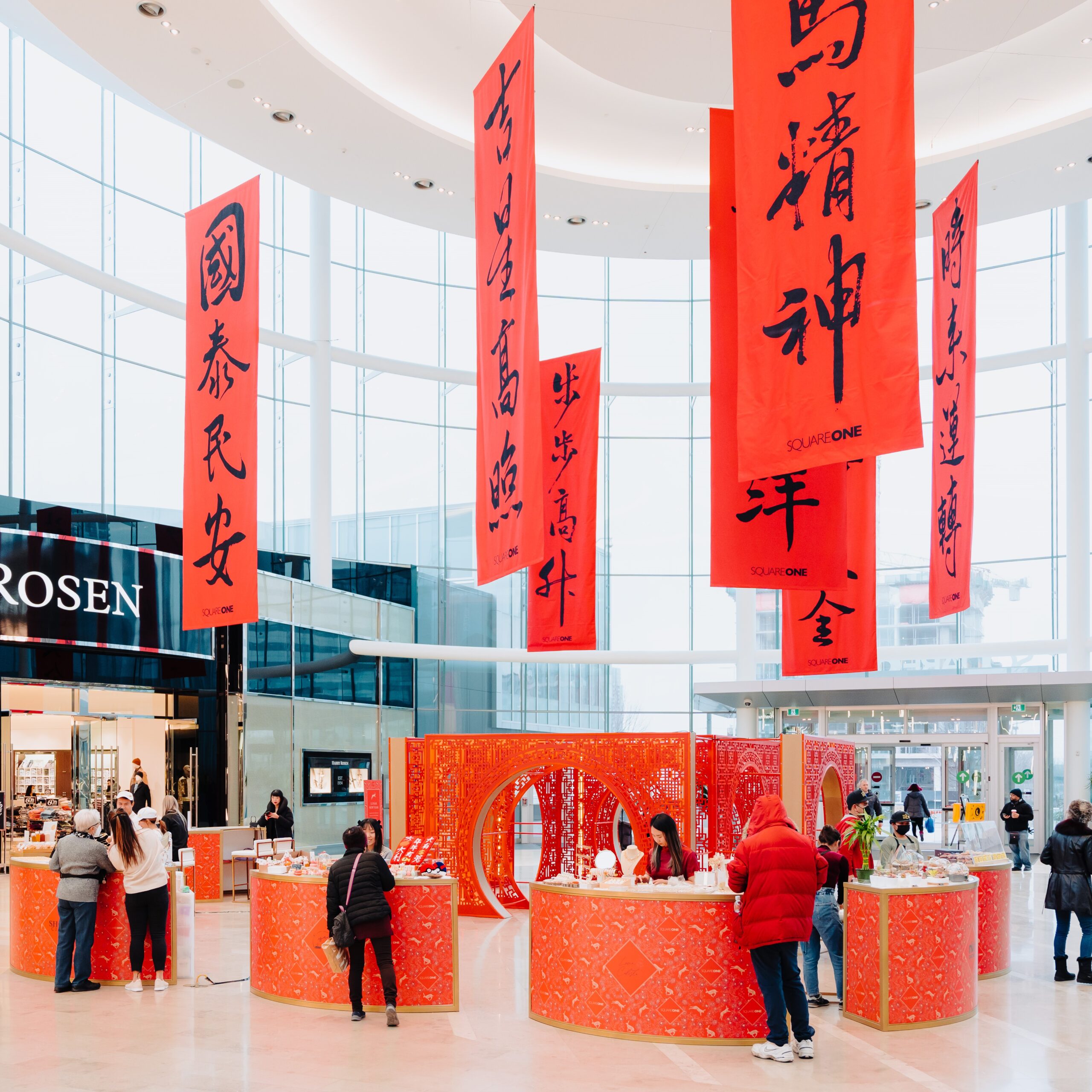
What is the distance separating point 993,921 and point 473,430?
17924 mm

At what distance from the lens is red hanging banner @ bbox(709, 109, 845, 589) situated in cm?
686

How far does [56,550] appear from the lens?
15.9m

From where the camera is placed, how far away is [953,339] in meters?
9.86

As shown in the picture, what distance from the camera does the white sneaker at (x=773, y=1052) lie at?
22.1 ft

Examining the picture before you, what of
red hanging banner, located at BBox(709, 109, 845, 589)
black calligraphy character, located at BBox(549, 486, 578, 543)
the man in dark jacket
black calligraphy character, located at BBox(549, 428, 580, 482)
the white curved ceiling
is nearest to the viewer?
red hanging banner, located at BBox(709, 109, 845, 589)

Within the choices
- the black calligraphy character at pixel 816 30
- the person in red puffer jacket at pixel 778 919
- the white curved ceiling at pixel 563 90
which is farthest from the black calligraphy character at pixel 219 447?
the white curved ceiling at pixel 563 90

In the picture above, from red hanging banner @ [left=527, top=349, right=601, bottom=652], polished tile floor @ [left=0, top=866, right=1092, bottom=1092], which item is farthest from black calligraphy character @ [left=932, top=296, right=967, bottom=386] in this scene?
polished tile floor @ [left=0, top=866, right=1092, bottom=1092]

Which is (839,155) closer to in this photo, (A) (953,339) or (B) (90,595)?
(A) (953,339)

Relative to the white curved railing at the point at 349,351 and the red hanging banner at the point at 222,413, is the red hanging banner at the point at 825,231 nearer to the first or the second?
the red hanging banner at the point at 222,413

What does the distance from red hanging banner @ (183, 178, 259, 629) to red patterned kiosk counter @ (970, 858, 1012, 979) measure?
602 cm

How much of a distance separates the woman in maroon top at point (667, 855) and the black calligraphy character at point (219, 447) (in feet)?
13.0

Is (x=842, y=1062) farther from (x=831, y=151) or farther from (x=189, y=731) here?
(x=189, y=731)

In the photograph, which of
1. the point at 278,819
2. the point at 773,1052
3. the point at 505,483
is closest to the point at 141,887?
the point at 505,483

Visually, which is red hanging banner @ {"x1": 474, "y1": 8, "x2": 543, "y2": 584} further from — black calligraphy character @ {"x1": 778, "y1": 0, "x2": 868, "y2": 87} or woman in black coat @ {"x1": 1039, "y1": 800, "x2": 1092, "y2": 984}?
woman in black coat @ {"x1": 1039, "y1": 800, "x2": 1092, "y2": 984}
